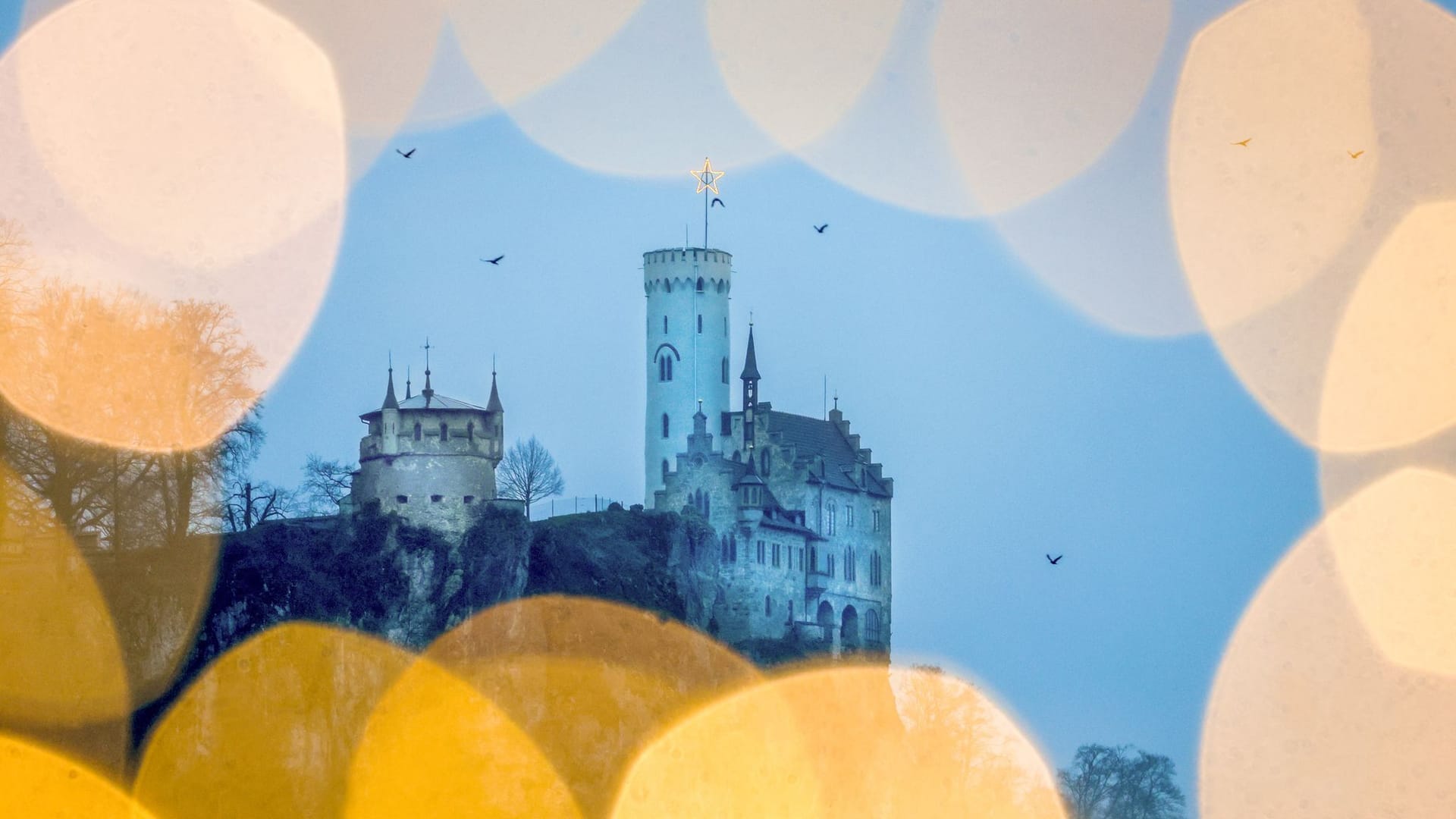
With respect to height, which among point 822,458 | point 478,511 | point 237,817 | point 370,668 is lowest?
point 237,817

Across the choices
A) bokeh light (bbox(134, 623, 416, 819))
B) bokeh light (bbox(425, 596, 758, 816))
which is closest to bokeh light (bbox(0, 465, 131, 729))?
bokeh light (bbox(134, 623, 416, 819))

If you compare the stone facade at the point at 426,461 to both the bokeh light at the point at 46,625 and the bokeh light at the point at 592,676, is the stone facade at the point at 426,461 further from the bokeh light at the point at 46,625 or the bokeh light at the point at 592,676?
the bokeh light at the point at 46,625

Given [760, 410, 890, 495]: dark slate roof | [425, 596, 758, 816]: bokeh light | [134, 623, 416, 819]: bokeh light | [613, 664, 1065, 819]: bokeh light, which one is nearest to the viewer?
[134, 623, 416, 819]: bokeh light

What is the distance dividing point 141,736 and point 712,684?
35.3 m

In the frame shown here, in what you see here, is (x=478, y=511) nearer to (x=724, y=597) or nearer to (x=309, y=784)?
(x=309, y=784)

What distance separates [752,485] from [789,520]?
3.36 m

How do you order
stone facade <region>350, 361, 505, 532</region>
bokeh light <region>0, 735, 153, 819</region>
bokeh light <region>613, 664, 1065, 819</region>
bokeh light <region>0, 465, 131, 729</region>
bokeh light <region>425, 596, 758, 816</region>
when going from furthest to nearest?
bokeh light <region>613, 664, 1065, 819</region>
bokeh light <region>425, 596, 758, 816</region>
stone facade <region>350, 361, 505, 532</region>
bokeh light <region>0, 735, 153, 819</region>
bokeh light <region>0, 465, 131, 729</region>

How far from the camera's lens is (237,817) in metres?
82.1

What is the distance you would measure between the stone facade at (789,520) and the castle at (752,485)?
0.22 ft

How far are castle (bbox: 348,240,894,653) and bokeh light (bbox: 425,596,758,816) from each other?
2292 mm

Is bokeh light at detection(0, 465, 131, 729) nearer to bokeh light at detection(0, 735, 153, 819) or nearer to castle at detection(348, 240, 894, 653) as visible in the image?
bokeh light at detection(0, 735, 153, 819)

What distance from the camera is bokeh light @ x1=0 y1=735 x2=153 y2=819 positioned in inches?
2685

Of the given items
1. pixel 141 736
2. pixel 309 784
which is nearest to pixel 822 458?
pixel 309 784

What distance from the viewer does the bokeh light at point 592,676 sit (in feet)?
318
